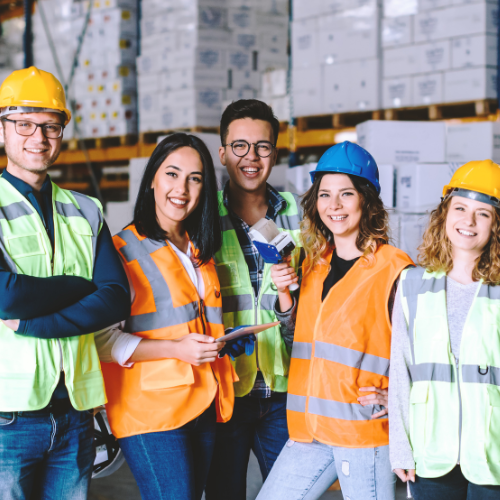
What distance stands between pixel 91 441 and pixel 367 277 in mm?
1148

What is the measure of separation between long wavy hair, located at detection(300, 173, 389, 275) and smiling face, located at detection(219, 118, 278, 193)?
30cm

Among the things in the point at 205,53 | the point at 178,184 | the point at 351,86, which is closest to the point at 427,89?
the point at 351,86

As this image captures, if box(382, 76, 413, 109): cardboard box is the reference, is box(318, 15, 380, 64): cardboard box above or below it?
above

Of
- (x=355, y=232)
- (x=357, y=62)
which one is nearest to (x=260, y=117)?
(x=355, y=232)

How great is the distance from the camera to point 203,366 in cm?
216

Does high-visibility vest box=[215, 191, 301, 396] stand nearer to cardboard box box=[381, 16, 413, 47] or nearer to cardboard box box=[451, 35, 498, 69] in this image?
cardboard box box=[451, 35, 498, 69]

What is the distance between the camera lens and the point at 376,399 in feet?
6.61

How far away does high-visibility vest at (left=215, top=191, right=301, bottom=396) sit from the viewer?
2.46 m

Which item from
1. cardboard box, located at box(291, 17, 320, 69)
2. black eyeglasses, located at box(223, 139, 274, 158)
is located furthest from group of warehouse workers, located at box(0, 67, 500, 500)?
cardboard box, located at box(291, 17, 320, 69)

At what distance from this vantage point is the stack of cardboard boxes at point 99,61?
657cm

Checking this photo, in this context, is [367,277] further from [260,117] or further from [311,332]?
[260,117]

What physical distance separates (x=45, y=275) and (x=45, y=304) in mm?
132

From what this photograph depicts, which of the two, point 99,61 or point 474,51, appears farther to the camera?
point 99,61

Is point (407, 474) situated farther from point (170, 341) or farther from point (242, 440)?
point (170, 341)
